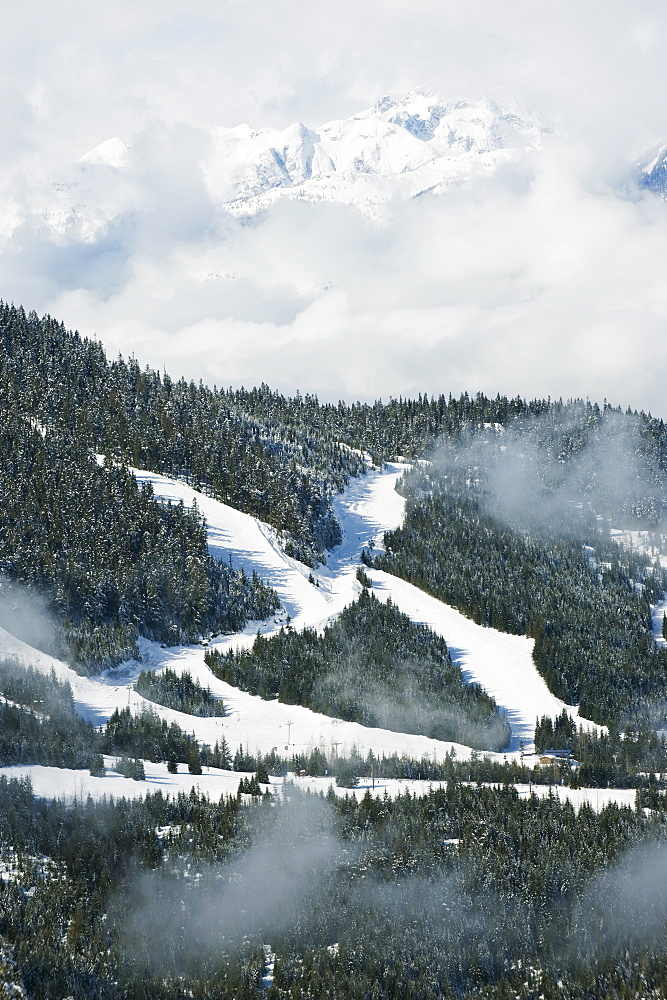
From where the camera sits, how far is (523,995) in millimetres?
76188

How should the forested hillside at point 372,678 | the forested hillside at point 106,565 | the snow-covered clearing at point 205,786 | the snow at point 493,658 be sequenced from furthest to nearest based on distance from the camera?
the forested hillside at point 106,565
the snow at point 493,658
the forested hillside at point 372,678
the snow-covered clearing at point 205,786

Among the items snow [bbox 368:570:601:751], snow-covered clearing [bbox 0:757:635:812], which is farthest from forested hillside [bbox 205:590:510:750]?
snow-covered clearing [bbox 0:757:635:812]

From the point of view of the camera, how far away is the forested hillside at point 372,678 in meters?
139

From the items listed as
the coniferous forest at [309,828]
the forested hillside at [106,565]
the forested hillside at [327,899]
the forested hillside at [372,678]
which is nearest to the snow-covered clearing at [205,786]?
the coniferous forest at [309,828]

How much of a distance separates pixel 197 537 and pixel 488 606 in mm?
53476

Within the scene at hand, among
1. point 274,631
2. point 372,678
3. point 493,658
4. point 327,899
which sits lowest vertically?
point 327,899

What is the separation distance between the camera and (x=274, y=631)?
162 meters

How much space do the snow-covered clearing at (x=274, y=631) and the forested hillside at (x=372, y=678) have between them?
2.56 meters

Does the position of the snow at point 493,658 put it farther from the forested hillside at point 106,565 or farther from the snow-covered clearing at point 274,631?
the forested hillside at point 106,565

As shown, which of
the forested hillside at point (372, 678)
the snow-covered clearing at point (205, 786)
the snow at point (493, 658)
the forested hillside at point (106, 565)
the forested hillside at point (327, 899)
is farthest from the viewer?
the forested hillside at point (106, 565)

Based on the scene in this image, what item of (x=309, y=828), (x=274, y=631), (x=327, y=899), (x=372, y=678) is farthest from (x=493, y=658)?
(x=327, y=899)

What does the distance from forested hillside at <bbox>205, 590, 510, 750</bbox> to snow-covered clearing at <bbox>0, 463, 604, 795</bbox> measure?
2559 millimetres

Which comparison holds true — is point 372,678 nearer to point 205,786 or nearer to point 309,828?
point 205,786

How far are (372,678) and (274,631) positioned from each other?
2214cm
